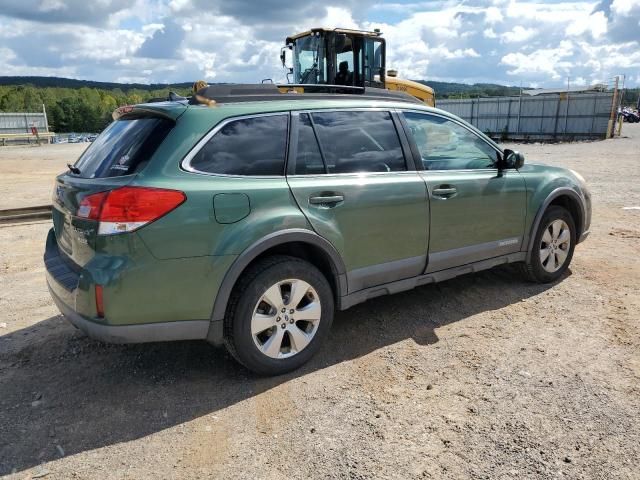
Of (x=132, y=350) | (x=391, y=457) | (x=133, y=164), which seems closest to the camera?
(x=391, y=457)

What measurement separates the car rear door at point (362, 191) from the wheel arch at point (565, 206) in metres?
1.41

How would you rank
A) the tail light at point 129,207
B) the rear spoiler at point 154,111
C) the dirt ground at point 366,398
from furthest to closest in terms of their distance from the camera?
the rear spoiler at point 154,111
the tail light at point 129,207
the dirt ground at point 366,398

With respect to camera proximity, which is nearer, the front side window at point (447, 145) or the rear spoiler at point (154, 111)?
the rear spoiler at point (154, 111)

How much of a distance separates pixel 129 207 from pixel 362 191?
5.18 ft

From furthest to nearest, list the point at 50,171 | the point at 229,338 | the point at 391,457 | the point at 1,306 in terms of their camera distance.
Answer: the point at 50,171 < the point at 1,306 < the point at 229,338 < the point at 391,457

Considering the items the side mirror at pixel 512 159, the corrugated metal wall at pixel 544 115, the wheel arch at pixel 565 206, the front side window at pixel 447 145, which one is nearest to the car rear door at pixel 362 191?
the front side window at pixel 447 145

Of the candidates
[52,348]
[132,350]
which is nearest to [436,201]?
[132,350]

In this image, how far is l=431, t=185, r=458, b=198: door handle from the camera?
4.12 m

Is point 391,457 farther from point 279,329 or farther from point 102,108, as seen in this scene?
point 102,108

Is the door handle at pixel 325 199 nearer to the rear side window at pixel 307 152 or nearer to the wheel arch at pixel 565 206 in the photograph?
the rear side window at pixel 307 152

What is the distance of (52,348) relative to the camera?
396 centimetres

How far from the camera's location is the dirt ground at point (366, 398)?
2.68 m

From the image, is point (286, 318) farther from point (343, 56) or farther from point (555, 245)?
point (343, 56)

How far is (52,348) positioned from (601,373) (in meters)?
3.92
